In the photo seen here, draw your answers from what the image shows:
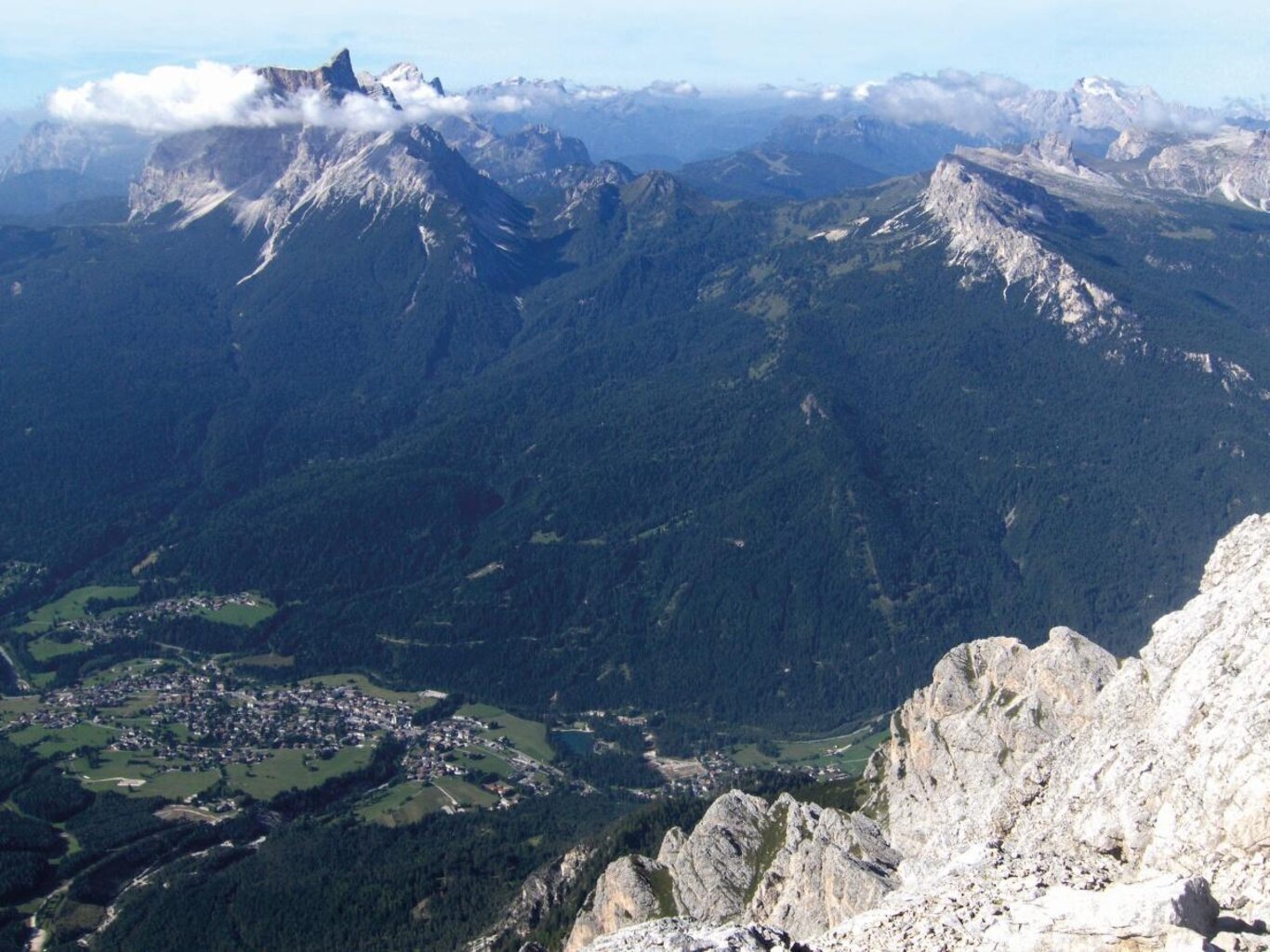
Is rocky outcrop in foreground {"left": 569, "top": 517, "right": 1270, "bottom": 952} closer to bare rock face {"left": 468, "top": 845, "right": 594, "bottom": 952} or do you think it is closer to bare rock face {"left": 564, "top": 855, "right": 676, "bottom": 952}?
bare rock face {"left": 564, "top": 855, "right": 676, "bottom": 952}

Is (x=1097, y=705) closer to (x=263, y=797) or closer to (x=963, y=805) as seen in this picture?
(x=963, y=805)

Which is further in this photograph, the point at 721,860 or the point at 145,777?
the point at 145,777

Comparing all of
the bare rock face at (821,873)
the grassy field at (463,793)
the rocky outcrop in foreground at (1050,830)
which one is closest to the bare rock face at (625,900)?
the rocky outcrop in foreground at (1050,830)

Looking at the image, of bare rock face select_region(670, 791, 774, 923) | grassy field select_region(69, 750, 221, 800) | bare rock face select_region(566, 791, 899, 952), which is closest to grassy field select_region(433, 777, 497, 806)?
grassy field select_region(69, 750, 221, 800)

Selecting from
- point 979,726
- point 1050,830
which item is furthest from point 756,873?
point 1050,830

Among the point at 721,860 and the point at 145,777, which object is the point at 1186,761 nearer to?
the point at 721,860

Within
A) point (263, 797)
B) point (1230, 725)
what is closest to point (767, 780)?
point (263, 797)
